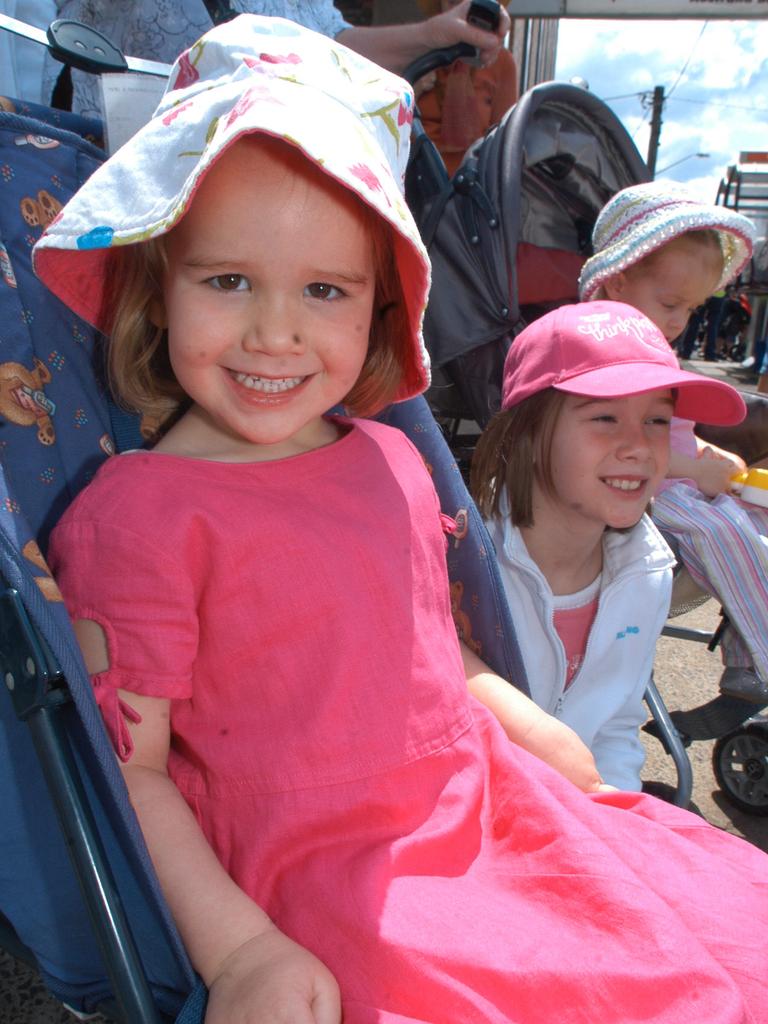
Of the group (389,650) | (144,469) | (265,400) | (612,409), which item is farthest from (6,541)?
(612,409)

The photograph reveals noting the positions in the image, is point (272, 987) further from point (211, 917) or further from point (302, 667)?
point (302, 667)

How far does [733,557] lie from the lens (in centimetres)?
171

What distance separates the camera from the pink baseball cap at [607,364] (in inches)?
59.3

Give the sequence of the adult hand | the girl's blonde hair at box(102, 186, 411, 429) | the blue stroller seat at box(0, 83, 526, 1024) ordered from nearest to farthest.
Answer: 1. the blue stroller seat at box(0, 83, 526, 1024)
2. the girl's blonde hair at box(102, 186, 411, 429)
3. the adult hand

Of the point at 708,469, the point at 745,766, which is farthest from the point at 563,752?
the point at 745,766

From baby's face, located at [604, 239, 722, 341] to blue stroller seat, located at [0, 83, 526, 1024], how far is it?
1478 mm

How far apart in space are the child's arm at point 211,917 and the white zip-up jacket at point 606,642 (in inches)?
33.4

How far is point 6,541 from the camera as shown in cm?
74

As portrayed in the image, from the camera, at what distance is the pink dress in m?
0.79

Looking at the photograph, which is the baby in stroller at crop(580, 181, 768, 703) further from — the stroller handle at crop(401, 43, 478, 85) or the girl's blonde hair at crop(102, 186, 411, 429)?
the girl's blonde hair at crop(102, 186, 411, 429)

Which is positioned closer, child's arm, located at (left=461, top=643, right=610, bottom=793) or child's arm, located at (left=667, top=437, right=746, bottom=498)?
child's arm, located at (left=461, top=643, right=610, bottom=793)

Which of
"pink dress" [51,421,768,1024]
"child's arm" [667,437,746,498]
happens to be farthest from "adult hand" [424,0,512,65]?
"pink dress" [51,421,768,1024]

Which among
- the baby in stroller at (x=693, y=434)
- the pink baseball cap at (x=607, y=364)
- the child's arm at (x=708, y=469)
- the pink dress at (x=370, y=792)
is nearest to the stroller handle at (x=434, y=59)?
the baby in stroller at (x=693, y=434)

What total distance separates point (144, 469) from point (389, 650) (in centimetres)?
35
